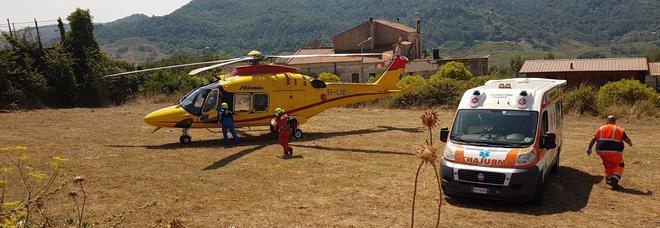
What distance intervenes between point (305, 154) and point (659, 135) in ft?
39.5

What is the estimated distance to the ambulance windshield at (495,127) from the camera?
9008 millimetres

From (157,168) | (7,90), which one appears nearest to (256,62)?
(157,168)

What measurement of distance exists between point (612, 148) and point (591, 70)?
33.7m

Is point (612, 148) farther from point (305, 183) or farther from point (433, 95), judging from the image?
point (433, 95)

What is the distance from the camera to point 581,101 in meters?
21.2

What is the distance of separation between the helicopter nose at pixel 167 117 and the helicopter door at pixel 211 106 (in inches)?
20.7

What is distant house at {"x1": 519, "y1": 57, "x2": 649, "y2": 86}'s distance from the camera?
39.0 m

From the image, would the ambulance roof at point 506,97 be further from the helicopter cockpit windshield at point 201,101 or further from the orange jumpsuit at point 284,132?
the helicopter cockpit windshield at point 201,101

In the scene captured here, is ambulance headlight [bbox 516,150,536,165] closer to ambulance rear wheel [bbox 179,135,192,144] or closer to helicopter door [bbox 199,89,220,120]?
helicopter door [bbox 199,89,220,120]

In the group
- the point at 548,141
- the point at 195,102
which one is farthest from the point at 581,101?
the point at 195,102

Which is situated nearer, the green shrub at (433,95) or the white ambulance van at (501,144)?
the white ambulance van at (501,144)

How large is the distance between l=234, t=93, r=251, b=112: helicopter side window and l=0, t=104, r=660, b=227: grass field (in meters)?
1.14

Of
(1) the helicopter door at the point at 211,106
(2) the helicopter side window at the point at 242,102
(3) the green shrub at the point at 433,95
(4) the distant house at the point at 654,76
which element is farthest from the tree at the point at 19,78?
(4) the distant house at the point at 654,76

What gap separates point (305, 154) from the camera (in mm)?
13516
